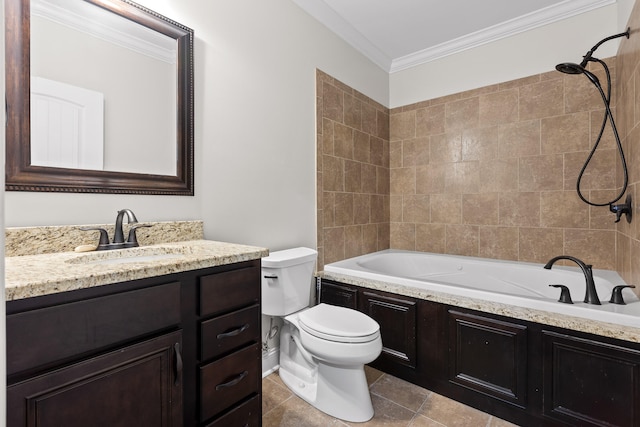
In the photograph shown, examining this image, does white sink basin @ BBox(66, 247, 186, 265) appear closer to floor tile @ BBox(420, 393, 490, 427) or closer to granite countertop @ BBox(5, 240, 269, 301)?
granite countertop @ BBox(5, 240, 269, 301)

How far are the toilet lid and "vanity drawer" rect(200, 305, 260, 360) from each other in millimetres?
427

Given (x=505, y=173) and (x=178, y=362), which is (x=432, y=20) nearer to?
(x=505, y=173)

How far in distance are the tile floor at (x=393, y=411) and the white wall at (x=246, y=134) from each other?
3.06 ft

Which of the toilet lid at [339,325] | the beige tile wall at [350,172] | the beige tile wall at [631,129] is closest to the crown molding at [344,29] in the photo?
the beige tile wall at [350,172]

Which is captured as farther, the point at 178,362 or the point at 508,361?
the point at 508,361

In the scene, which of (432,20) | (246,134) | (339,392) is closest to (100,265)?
(246,134)

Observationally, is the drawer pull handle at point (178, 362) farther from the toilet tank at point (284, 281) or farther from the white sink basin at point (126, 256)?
the toilet tank at point (284, 281)

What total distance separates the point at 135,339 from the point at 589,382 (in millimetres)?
1893

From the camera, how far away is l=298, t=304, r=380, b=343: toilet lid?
5.22 ft

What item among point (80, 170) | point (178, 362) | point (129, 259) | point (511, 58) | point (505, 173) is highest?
point (511, 58)

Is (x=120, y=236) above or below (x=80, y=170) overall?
below

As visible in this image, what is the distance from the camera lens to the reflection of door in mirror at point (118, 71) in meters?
1.24

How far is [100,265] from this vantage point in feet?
3.23

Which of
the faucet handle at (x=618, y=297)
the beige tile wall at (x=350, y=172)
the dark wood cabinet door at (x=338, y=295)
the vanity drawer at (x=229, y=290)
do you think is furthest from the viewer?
the beige tile wall at (x=350, y=172)
